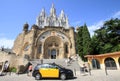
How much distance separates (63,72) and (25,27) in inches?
1123

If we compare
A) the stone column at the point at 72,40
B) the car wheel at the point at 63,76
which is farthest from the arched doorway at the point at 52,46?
the car wheel at the point at 63,76

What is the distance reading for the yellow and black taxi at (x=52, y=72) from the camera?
34.3 ft

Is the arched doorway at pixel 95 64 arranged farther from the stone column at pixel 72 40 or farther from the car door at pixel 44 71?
the car door at pixel 44 71

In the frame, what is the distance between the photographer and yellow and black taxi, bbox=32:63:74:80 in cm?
1044

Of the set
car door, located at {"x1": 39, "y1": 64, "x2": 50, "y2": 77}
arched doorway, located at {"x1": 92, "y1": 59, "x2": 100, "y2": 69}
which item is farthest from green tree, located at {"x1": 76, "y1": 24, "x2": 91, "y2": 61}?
car door, located at {"x1": 39, "y1": 64, "x2": 50, "y2": 77}

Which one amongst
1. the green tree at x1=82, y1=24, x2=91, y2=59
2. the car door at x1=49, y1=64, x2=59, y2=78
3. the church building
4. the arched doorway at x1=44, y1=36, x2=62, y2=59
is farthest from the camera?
the arched doorway at x1=44, y1=36, x2=62, y2=59

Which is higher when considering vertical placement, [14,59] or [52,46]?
[52,46]

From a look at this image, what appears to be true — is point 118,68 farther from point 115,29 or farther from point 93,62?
point 115,29

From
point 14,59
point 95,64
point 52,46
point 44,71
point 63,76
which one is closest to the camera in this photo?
point 63,76

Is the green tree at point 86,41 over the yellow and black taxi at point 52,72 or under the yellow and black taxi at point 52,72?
over

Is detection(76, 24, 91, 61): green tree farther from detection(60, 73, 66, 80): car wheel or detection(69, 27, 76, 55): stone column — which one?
detection(60, 73, 66, 80): car wheel

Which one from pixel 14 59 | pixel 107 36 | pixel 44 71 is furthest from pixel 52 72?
pixel 107 36

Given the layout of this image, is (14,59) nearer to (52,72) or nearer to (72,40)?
(52,72)

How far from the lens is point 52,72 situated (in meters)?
10.7
